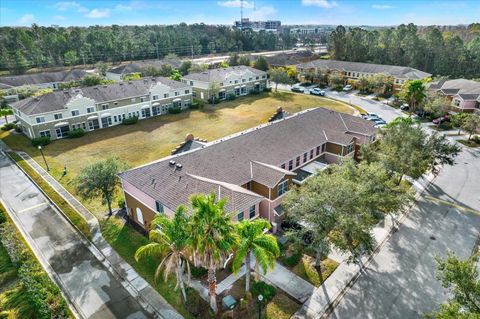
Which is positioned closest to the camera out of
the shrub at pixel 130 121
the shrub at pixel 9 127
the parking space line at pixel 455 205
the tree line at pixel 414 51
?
the parking space line at pixel 455 205

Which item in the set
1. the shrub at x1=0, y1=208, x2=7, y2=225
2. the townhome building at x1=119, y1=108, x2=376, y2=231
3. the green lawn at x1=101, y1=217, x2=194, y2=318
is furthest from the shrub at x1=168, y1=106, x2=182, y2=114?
the shrub at x1=0, y1=208, x2=7, y2=225

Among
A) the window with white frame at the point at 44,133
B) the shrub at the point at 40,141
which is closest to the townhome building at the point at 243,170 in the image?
the shrub at the point at 40,141

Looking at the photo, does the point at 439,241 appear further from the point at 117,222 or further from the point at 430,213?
the point at 117,222

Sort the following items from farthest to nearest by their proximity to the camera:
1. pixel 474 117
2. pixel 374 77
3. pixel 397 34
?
pixel 397 34 → pixel 374 77 → pixel 474 117

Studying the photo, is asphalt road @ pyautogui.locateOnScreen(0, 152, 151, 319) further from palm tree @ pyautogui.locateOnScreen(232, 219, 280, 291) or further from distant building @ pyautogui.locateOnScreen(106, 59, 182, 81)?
distant building @ pyautogui.locateOnScreen(106, 59, 182, 81)

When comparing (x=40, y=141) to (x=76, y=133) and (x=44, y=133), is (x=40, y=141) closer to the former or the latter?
(x=44, y=133)

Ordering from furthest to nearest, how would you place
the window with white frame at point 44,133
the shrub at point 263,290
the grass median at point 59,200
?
the window with white frame at point 44,133 < the grass median at point 59,200 < the shrub at point 263,290

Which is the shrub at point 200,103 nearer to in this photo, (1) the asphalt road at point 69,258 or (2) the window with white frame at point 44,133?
(2) the window with white frame at point 44,133

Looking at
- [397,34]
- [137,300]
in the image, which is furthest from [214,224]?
[397,34]
